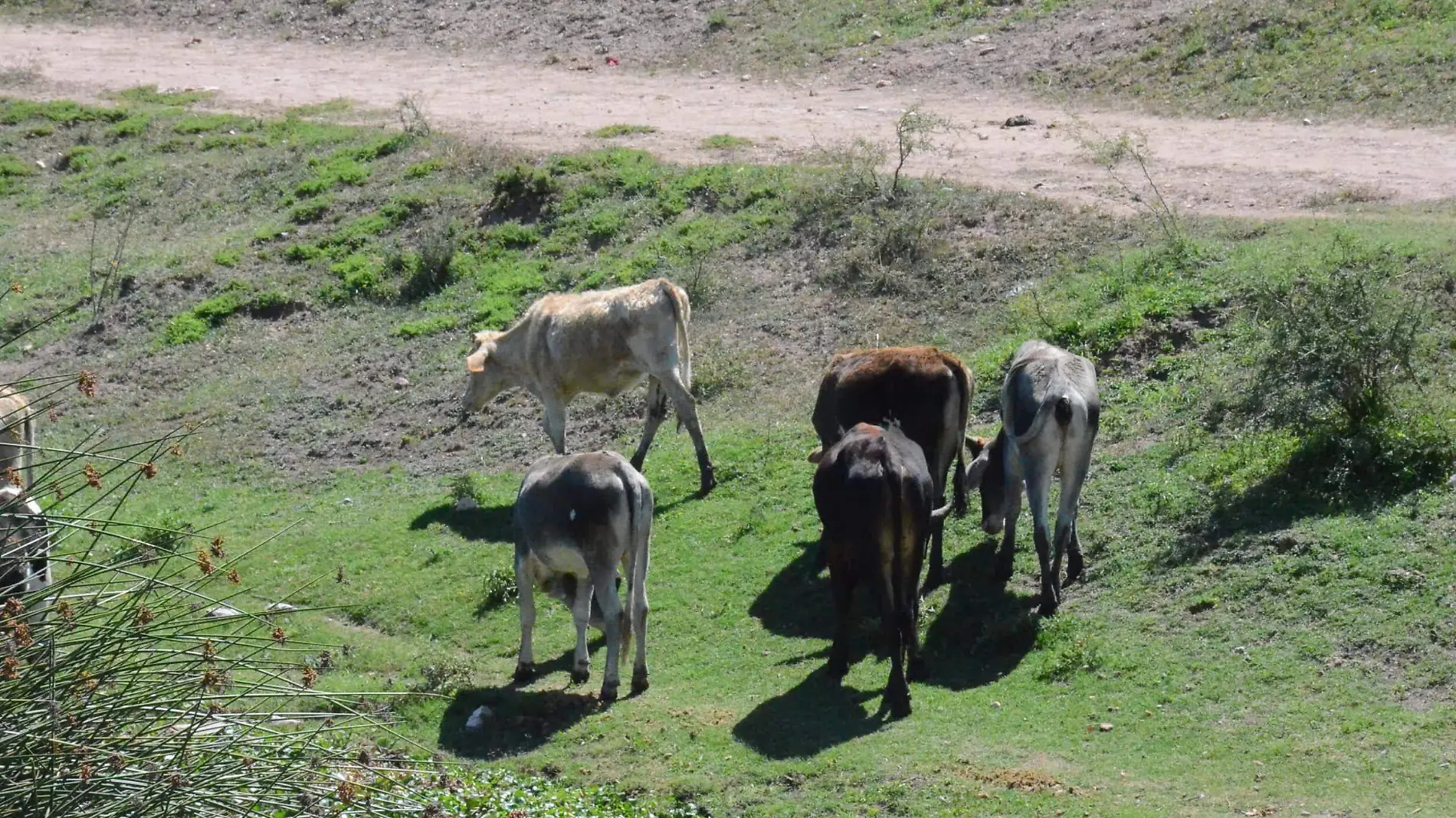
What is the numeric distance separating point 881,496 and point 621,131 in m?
17.4

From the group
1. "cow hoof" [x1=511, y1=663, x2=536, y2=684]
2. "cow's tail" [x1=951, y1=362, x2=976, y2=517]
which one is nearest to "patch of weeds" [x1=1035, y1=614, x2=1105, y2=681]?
"cow's tail" [x1=951, y1=362, x2=976, y2=517]

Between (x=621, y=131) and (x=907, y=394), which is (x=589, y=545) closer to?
(x=907, y=394)

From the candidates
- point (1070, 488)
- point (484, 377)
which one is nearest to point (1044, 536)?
point (1070, 488)

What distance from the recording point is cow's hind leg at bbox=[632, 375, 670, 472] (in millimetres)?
18656

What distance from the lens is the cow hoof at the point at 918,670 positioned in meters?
12.7

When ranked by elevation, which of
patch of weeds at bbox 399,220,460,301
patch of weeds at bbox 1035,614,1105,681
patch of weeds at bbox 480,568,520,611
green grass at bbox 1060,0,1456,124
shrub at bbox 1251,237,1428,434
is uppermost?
green grass at bbox 1060,0,1456,124

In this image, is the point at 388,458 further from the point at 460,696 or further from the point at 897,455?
the point at 897,455

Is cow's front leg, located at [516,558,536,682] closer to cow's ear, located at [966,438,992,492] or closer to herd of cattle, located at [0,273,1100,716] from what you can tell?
herd of cattle, located at [0,273,1100,716]

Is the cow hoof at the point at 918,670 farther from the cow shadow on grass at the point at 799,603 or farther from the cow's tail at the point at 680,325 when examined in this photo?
the cow's tail at the point at 680,325

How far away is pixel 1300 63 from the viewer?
1027 inches

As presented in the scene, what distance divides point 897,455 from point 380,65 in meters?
26.6

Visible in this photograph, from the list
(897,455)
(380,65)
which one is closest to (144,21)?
(380,65)

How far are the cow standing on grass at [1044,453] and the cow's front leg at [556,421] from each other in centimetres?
616

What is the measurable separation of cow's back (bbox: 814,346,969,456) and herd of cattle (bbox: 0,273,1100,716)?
1 cm
